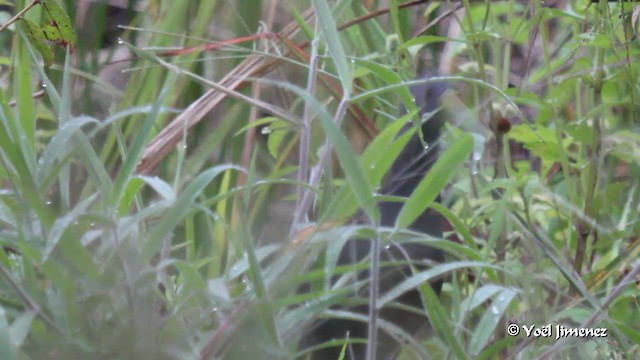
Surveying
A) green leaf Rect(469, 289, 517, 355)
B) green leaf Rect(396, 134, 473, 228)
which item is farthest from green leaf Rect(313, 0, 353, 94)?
green leaf Rect(469, 289, 517, 355)

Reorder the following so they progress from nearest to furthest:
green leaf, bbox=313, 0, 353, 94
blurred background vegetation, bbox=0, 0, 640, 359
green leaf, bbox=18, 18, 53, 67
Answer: blurred background vegetation, bbox=0, 0, 640, 359
green leaf, bbox=313, 0, 353, 94
green leaf, bbox=18, 18, 53, 67

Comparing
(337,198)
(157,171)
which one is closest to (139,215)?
(337,198)

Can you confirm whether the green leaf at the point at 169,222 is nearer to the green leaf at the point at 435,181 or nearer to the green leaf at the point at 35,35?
the green leaf at the point at 435,181

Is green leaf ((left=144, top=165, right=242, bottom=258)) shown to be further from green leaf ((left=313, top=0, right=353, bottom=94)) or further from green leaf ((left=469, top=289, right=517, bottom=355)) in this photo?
green leaf ((left=469, top=289, right=517, bottom=355))

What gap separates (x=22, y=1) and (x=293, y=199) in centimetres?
55

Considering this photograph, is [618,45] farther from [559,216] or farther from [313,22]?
[313,22]

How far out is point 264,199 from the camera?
42.7 inches

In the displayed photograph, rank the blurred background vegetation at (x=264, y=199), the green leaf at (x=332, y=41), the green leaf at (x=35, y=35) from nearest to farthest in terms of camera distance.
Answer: the blurred background vegetation at (x=264, y=199)
the green leaf at (x=332, y=41)
the green leaf at (x=35, y=35)

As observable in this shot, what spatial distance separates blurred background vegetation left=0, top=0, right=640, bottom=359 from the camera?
732 millimetres

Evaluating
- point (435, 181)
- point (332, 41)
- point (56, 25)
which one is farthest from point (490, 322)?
point (56, 25)

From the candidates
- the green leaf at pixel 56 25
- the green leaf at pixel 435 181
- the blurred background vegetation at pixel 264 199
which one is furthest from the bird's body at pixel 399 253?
the green leaf at pixel 56 25

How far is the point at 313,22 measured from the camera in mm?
1432

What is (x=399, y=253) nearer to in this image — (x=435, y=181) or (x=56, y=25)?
(x=435, y=181)

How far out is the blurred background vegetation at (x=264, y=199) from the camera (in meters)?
0.73
